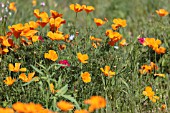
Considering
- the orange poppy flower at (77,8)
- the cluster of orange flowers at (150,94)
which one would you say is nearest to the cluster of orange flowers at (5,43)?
the orange poppy flower at (77,8)

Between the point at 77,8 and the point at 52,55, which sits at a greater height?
the point at 77,8

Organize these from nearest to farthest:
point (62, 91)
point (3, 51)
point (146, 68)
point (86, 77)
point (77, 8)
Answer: point (62, 91) < point (86, 77) < point (3, 51) < point (77, 8) < point (146, 68)

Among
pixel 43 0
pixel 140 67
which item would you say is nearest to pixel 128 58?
pixel 140 67

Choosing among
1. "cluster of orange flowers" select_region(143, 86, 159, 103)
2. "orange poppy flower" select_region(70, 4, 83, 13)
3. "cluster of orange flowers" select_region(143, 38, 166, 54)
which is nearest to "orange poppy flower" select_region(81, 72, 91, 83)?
"cluster of orange flowers" select_region(143, 86, 159, 103)

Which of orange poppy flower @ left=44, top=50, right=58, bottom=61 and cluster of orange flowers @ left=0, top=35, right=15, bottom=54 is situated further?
cluster of orange flowers @ left=0, top=35, right=15, bottom=54

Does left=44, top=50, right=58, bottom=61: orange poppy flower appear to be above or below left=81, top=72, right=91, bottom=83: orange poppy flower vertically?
above

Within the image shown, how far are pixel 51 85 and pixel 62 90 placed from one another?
0.08 metres

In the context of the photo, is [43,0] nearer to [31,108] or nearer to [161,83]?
[161,83]

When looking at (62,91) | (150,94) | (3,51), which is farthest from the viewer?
(3,51)

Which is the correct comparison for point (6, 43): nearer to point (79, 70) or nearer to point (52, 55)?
point (52, 55)

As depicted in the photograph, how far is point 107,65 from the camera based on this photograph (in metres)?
3.48

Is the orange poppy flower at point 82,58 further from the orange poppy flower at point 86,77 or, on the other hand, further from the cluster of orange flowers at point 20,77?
the cluster of orange flowers at point 20,77

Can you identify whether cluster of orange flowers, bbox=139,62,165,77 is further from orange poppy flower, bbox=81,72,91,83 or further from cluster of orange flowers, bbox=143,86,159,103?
orange poppy flower, bbox=81,72,91,83

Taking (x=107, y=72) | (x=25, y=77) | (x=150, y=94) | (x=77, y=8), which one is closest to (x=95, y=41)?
(x=77, y=8)
